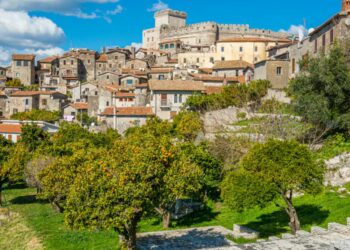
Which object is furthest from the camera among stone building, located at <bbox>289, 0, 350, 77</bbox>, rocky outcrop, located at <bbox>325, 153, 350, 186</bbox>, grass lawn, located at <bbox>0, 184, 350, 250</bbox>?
stone building, located at <bbox>289, 0, 350, 77</bbox>

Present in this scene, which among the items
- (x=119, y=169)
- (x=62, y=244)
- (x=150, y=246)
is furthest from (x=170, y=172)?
(x=62, y=244)

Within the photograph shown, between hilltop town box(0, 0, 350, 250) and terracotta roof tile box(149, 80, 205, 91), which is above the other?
terracotta roof tile box(149, 80, 205, 91)

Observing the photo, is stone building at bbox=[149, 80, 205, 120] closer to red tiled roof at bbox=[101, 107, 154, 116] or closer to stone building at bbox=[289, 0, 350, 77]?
red tiled roof at bbox=[101, 107, 154, 116]

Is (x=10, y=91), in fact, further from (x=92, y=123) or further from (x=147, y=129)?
(x=147, y=129)

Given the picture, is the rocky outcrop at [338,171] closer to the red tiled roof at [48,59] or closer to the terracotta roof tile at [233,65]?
the terracotta roof tile at [233,65]

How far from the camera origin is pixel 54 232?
20.8 m

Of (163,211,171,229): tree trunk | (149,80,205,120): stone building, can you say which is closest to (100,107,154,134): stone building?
(149,80,205,120): stone building

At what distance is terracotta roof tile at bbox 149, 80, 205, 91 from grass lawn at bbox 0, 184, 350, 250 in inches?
1269

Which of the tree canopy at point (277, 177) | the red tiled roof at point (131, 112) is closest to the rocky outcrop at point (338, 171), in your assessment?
the tree canopy at point (277, 177)

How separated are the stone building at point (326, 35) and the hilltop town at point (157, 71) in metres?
0.08

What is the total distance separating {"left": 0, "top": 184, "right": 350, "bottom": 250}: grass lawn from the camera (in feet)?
55.6

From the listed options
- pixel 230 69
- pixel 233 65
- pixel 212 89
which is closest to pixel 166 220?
pixel 212 89

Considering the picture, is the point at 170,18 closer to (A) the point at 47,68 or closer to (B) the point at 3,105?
(A) the point at 47,68

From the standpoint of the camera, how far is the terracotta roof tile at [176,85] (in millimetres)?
54688
